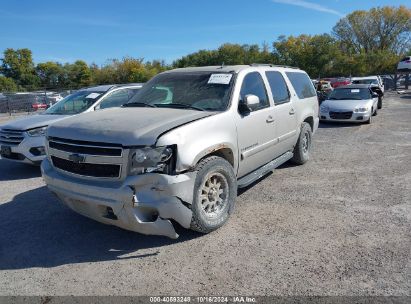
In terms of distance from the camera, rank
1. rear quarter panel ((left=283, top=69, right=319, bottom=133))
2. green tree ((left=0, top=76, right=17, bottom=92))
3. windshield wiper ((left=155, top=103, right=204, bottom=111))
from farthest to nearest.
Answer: green tree ((left=0, top=76, right=17, bottom=92))
rear quarter panel ((left=283, top=69, right=319, bottom=133))
windshield wiper ((left=155, top=103, right=204, bottom=111))

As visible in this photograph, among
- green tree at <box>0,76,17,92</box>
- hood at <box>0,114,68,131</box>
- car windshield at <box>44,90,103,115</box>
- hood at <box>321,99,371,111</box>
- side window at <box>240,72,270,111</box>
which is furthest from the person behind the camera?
green tree at <box>0,76,17,92</box>

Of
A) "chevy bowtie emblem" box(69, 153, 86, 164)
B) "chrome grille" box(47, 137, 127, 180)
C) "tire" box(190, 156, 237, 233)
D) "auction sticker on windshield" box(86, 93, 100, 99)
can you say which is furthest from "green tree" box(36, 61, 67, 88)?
"tire" box(190, 156, 237, 233)

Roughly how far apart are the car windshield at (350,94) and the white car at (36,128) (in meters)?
9.44

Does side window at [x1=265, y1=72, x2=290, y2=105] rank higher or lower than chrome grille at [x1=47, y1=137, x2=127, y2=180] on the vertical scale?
higher

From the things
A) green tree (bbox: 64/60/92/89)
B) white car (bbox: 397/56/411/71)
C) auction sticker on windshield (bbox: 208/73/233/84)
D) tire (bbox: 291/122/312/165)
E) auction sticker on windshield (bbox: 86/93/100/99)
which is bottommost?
tire (bbox: 291/122/312/165)

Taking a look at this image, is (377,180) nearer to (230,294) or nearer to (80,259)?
(230,294)

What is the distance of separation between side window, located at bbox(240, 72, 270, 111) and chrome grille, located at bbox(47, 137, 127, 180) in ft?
6.73

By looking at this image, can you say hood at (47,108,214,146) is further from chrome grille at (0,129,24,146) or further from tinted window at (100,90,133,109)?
tinted window at (100,90,133,109)

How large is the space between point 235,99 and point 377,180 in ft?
10.3

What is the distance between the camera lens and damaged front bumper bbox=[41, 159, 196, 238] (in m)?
3.53

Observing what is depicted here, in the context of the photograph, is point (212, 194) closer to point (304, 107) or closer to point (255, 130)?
point (255, 130)

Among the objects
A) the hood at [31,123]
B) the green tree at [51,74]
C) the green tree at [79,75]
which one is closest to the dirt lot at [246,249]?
the hood at [31,123]

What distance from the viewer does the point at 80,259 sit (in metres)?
3.78

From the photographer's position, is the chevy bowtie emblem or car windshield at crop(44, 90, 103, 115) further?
car windshield at crop(44, 90, 103, 115)
